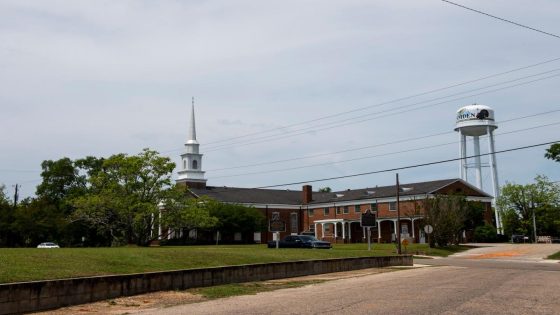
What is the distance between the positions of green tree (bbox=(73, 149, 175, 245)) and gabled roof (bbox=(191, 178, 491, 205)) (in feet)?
87.3

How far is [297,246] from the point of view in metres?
47.3

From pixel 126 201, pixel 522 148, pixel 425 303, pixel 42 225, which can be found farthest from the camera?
pixel 42 225

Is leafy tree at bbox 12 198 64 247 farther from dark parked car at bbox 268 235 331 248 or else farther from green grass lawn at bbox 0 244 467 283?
green grass lawn at bbox 0 244 467 283

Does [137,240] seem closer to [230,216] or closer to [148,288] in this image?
[230,216]

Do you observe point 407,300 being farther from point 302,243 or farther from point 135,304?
point 302,243

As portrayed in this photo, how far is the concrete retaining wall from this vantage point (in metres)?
14.8

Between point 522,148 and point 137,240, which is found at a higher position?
point 522,148

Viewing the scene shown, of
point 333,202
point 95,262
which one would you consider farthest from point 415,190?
point 95,262

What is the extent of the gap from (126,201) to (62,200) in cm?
2755

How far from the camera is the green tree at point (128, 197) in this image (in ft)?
191

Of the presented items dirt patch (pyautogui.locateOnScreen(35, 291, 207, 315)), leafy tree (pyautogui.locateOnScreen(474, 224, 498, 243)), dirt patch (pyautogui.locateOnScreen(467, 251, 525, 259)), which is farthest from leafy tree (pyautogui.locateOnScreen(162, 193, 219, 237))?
dirt patch (pyautogui.locateOnScreen(35, 291, 207, 315))

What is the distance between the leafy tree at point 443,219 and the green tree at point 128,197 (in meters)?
26.1

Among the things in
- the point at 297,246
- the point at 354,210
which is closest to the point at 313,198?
the point at 354,210

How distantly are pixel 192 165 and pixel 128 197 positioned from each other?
33.6 metres
